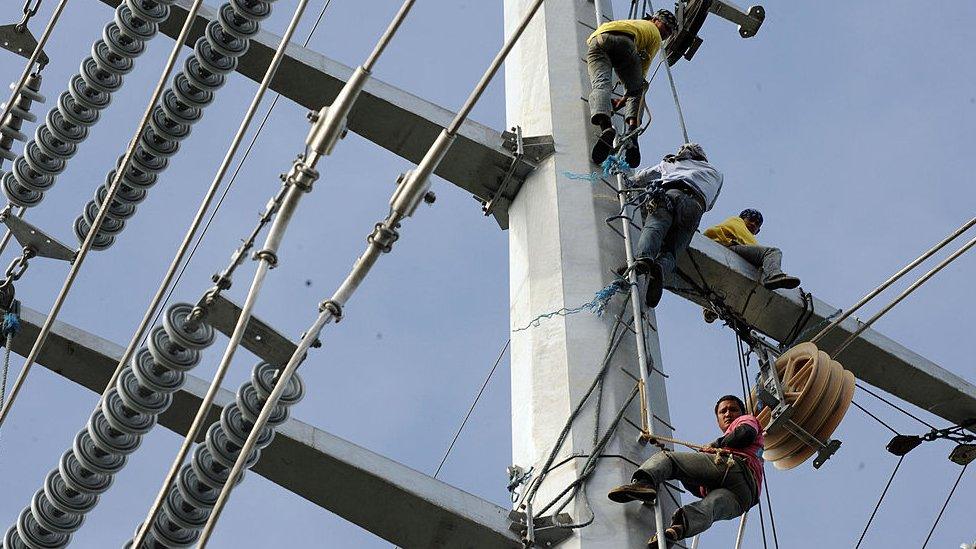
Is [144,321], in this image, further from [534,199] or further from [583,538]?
[534,199]

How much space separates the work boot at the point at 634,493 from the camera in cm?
746

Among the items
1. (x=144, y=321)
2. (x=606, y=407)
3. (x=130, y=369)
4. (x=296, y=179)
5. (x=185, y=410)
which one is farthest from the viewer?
(x=185, y=410)

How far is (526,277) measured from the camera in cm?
888

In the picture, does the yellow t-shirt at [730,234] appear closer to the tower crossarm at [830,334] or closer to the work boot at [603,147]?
the tower crossarm at [830,334]

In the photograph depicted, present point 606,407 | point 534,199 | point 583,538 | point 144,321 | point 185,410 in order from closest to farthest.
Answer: point 144,321
point 583,538
point 606,407
point 185,410
point 534,199

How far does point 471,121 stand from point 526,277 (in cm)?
131

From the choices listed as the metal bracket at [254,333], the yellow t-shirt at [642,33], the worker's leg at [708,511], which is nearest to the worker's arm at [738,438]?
the worker's leg at [708,511]

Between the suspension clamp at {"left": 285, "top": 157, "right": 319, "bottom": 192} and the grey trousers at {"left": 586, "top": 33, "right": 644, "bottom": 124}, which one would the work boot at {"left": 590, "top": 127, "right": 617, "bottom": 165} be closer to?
the grey trousers at {"left": 586, "top": 33, "right": 644, "bottom": 124}

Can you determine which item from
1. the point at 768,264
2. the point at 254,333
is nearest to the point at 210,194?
the point at 254,333

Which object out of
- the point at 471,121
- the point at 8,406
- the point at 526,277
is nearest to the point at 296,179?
the point at 8,406

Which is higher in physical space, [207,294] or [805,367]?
[805,367]

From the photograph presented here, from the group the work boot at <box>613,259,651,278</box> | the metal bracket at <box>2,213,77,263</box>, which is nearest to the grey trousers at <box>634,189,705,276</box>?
the work boot at <box>613,259,651,278</box>

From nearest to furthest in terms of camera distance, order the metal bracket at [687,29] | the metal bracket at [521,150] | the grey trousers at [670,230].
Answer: the grey trousers at [670,230]
the metal bracket at [521,150]
the metal bracket at [687,29]

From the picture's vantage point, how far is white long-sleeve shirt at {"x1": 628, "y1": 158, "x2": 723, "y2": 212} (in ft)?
31.8
